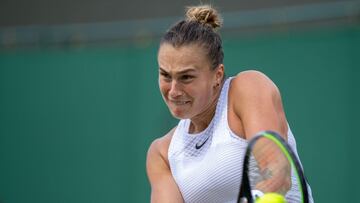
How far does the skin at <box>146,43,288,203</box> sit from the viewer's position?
2.71 metres

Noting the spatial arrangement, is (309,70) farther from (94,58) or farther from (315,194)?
(94,58)

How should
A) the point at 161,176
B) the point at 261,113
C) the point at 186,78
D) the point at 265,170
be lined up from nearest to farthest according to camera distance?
the point at 265,170
the point at 261,113
the point at 186,78
the point at 161,176

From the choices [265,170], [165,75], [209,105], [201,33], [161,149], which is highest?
[201,33]

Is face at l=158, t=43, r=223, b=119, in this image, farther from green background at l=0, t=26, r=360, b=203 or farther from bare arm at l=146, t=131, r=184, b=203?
green background at l=0, t=26, r=360, b=203

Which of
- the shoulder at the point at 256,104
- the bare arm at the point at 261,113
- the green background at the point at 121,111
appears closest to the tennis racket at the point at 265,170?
the bare arm at the point at 261,113

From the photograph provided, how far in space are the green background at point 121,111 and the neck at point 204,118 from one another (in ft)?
7.39

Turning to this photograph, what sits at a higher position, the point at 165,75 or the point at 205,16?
the point at 205,16

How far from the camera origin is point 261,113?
8.77 ft

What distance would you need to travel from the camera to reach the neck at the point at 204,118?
9.63 feet

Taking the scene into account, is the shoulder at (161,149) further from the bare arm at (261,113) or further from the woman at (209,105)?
the bare arm at (261,113)

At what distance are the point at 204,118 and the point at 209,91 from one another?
0.16m

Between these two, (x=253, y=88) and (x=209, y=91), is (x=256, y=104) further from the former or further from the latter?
(x=209, y=91)

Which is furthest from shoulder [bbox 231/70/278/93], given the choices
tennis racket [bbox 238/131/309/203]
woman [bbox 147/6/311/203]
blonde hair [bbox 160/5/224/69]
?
tennis racket [bbox 238/131/309/203]

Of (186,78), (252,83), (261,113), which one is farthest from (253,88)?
(186,78)
